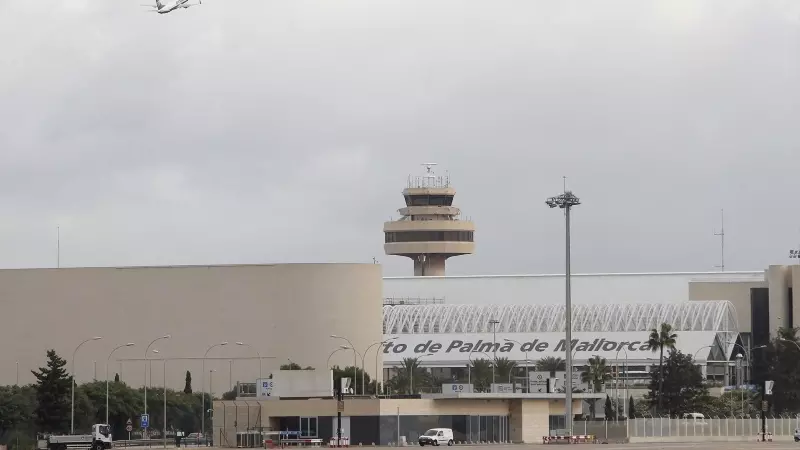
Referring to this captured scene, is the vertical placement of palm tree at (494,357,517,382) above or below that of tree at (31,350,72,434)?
above

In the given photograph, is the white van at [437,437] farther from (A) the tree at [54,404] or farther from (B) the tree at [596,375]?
(B) the tree at [596,375]

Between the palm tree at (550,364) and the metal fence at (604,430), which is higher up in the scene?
the palm tree at (550,364)

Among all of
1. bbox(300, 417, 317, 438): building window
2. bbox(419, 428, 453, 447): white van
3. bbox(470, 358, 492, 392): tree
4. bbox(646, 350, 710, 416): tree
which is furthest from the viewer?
bbox(470, 358, 492, 392): tree

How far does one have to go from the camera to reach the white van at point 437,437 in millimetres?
104688

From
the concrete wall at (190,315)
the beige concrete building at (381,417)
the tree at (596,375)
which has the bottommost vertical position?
the beige concrete building at (381,417)

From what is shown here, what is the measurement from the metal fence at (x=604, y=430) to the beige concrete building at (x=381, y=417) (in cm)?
352

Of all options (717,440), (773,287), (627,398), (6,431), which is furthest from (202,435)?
(773,287)

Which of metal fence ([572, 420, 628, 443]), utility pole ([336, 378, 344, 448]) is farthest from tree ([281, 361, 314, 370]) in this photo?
utility pole ([336, 378, 344, 448])

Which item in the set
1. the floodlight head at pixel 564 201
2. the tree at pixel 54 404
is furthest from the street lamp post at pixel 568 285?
the tree at pixel 54 404

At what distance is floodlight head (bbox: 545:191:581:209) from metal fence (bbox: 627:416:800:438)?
1572cm

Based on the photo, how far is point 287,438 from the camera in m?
111

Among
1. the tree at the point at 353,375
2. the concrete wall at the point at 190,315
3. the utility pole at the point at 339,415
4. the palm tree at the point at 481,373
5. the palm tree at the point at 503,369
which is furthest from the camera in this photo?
the palm tree at the point at 503,369

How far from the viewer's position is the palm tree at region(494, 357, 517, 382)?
182 metres

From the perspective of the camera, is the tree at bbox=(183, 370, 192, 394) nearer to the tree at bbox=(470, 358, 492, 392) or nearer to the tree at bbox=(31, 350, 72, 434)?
the tree at bbox=(470, 358, 492, 392)
